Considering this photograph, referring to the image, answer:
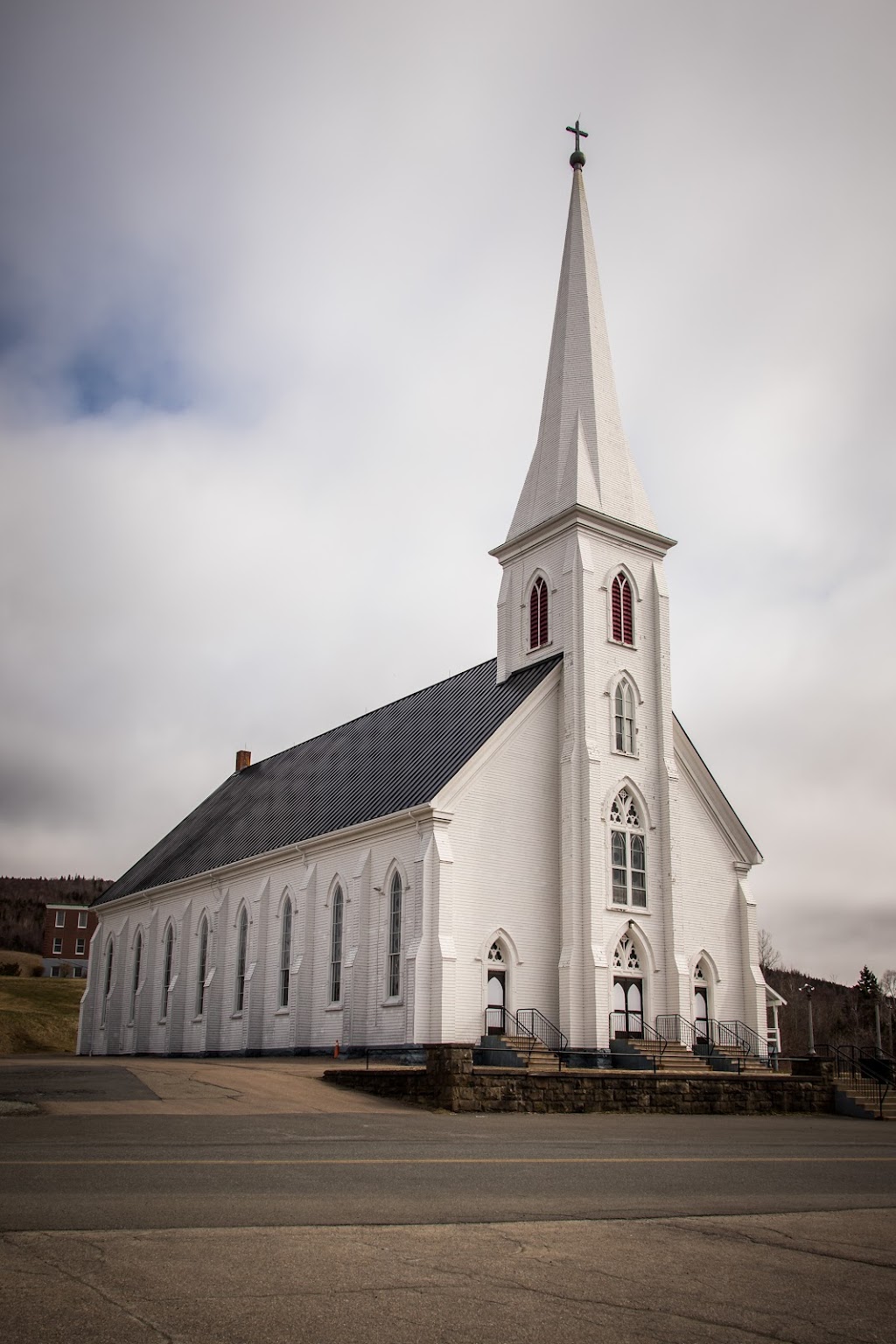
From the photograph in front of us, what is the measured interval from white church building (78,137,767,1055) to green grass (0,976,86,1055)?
14.9 meters

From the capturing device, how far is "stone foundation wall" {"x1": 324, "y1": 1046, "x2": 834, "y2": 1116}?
23.7m

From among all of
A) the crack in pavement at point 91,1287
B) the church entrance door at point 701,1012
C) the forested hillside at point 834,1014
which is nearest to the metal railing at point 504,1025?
the church entrance door at point 701,1012

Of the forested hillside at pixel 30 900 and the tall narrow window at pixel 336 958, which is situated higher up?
the forested hillside at pixel 30 900

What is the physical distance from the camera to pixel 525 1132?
1847 cm

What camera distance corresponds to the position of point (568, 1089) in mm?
24719

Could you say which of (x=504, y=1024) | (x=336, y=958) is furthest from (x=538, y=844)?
(x=336, y=958)

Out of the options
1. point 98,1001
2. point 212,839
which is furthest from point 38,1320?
point 98,1001

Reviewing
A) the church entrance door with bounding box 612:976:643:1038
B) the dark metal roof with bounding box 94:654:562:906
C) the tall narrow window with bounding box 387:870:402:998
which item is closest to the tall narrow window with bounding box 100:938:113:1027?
the dark metal roof with bounding box 94:654:562:906

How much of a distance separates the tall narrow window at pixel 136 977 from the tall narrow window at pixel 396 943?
22.3 metres

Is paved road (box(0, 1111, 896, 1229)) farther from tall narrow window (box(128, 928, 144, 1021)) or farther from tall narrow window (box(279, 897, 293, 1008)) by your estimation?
tall narrow window (box(128, 928, 144, 1021))

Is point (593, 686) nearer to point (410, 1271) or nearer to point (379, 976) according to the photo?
point (379, 976)

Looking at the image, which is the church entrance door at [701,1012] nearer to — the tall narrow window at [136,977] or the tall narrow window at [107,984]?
the tall narrow window at [136,977]

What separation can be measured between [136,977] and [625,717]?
2768 centimetres

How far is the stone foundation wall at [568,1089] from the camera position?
23.7m
